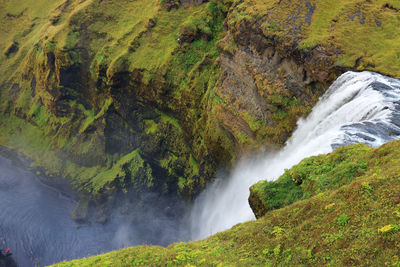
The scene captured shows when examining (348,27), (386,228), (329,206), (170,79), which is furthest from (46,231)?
(348,27)

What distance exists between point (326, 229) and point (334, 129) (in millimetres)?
8874

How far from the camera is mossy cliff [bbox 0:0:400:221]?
2428cm

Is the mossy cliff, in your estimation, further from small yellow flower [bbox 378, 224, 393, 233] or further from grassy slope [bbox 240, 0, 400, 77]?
small yellow flower [bbox 378, 224, 393, 233]

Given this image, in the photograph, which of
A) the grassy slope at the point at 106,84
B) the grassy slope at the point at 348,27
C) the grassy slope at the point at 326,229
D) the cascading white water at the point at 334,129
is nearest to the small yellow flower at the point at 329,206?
the grassy slope at the point at 326,229

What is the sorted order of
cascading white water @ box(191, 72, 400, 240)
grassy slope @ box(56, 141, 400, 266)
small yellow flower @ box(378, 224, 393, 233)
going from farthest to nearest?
cascading white water @ box(191, 72, 400, 240)
grassy slope @ box(56, 141, 400, 266)
small yellow flower @ box(378, 224, 393, 233)

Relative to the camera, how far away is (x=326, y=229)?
8555 millimetres

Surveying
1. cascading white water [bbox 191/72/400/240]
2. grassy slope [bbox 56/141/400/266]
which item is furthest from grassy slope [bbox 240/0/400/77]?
grassy slope [bbox 56/141/400/266]

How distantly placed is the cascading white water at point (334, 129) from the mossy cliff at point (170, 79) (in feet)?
6.32

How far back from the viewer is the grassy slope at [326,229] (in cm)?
734

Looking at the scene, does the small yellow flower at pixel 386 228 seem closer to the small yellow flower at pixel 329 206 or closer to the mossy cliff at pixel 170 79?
the small yellow flower at pixel 329 206

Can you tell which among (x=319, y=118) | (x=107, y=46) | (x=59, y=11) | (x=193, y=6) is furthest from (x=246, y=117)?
(x=59, y=11)

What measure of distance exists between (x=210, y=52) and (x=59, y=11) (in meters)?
34.7

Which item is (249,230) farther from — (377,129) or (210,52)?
(210,52)

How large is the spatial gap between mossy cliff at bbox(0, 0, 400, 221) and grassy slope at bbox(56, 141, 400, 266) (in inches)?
524
